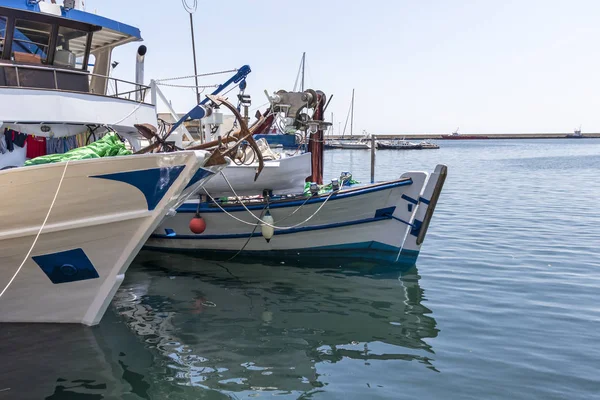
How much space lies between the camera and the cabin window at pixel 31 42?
7.43 m

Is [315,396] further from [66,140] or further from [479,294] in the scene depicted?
[66,140]

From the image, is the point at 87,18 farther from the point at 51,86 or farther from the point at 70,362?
the point at 70,362

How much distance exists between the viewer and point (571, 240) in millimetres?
12031

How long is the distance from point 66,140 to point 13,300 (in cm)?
281

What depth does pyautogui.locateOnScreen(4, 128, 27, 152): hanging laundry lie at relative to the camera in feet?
25.0

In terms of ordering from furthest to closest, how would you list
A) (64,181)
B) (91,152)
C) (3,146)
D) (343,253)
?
(343,253)
(3,146)
(91,152)
(64,181)

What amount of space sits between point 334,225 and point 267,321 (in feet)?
11.6

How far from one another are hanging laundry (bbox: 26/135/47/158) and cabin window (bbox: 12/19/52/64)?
114 cm

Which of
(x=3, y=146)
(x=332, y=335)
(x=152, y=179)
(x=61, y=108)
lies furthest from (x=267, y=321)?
(x=3, y=146)

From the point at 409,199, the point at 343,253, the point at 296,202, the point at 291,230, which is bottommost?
the point at 343,253

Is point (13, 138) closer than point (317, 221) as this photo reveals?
Yes

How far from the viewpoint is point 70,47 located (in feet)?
26.4

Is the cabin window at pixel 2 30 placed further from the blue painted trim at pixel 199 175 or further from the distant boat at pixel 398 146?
the distant boat at pixel 398 146

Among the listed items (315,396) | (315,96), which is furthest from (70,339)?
(315,96)
